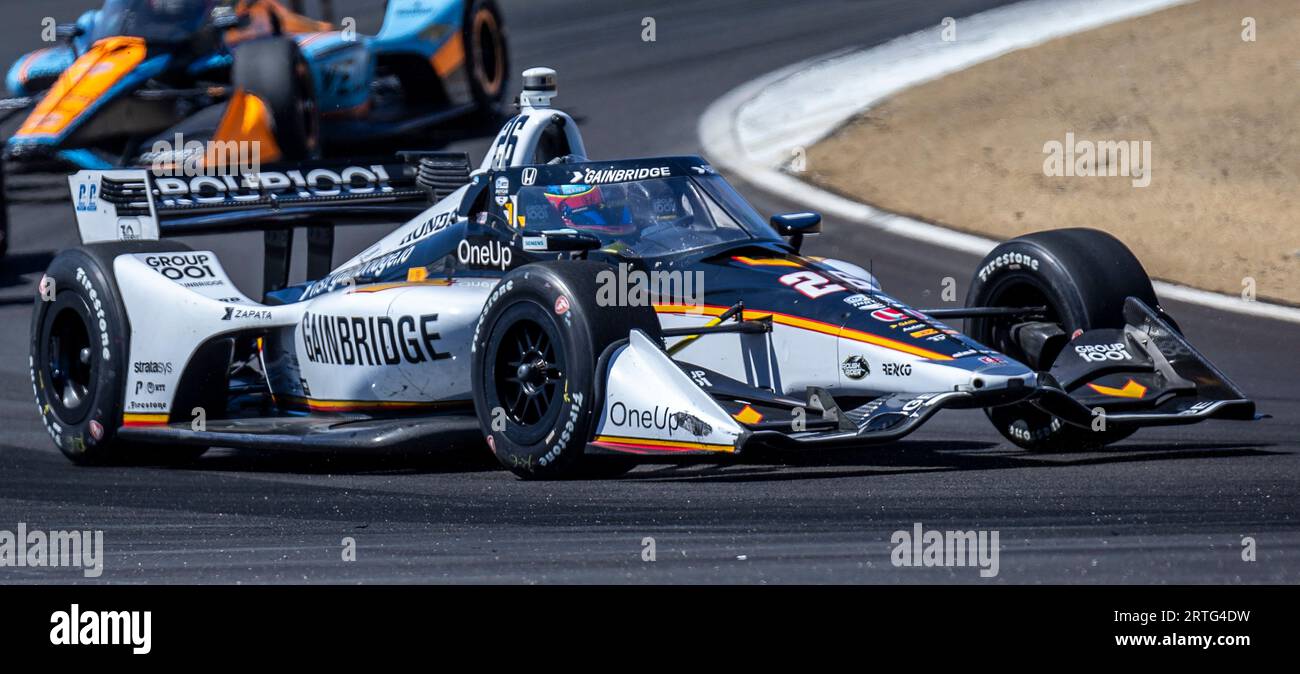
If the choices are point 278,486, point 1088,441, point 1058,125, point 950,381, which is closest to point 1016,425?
point 1088,441

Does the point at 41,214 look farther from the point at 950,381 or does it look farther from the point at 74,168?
the point at 950,381

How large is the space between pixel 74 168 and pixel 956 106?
7.89m

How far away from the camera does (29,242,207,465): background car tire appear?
9.46 metres

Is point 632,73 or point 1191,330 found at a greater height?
point 632,73

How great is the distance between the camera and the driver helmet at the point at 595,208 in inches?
323

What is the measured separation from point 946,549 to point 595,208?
306 cm

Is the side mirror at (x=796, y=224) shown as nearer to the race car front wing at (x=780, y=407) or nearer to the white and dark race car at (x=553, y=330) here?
the white and dark race car at (x=553, y=330)

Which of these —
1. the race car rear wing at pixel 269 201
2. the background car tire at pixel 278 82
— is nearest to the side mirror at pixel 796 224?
the race car rear wing at pixel 269 201

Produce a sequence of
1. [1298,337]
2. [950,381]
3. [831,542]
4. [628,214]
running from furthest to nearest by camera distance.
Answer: [1298,337]
[628,214]
[950,381]
[831,542]

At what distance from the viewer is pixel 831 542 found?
596 centimetres

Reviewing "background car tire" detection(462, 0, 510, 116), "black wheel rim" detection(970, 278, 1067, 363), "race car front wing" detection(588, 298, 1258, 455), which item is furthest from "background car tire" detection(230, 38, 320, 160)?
"race car front wing" detection(588, 298, 1258, 455)

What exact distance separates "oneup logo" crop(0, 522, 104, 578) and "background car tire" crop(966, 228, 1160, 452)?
13.3 ft

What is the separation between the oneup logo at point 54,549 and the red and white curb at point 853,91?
320 inches

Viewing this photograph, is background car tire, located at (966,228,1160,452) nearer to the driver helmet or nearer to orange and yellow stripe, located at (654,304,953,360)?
orange and yellow stripe, located at (654,304,953,360)
